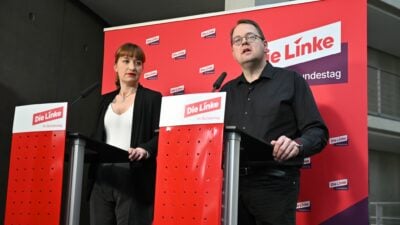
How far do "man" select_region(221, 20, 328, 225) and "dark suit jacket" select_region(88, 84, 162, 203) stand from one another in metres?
0.40

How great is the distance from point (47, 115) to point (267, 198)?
2.92 ft

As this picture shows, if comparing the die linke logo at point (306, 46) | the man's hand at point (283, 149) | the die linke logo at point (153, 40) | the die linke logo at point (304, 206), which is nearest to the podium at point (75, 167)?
the man's hand at point (283, 149)

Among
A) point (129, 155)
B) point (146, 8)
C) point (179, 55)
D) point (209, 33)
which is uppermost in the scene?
point (146, 8)

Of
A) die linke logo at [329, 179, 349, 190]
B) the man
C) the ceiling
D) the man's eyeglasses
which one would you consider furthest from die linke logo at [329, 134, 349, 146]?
the ceiling

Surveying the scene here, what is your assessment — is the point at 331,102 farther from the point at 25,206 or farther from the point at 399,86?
the point at 399,86

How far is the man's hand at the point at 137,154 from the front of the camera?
2.00 m

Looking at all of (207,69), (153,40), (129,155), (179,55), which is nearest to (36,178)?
(129,155)

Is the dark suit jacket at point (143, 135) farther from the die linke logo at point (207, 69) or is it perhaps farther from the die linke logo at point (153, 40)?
the die linke logo at point (153, 40)

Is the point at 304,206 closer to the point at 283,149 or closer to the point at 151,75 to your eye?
the point at 283,149

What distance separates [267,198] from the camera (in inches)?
71.4

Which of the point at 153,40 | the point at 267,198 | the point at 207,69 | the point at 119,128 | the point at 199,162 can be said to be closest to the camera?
the point at 199,162

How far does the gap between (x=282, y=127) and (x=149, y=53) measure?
182cm

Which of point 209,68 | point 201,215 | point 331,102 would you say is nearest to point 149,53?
point 209,68

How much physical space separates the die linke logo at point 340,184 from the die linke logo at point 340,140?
201 mm
